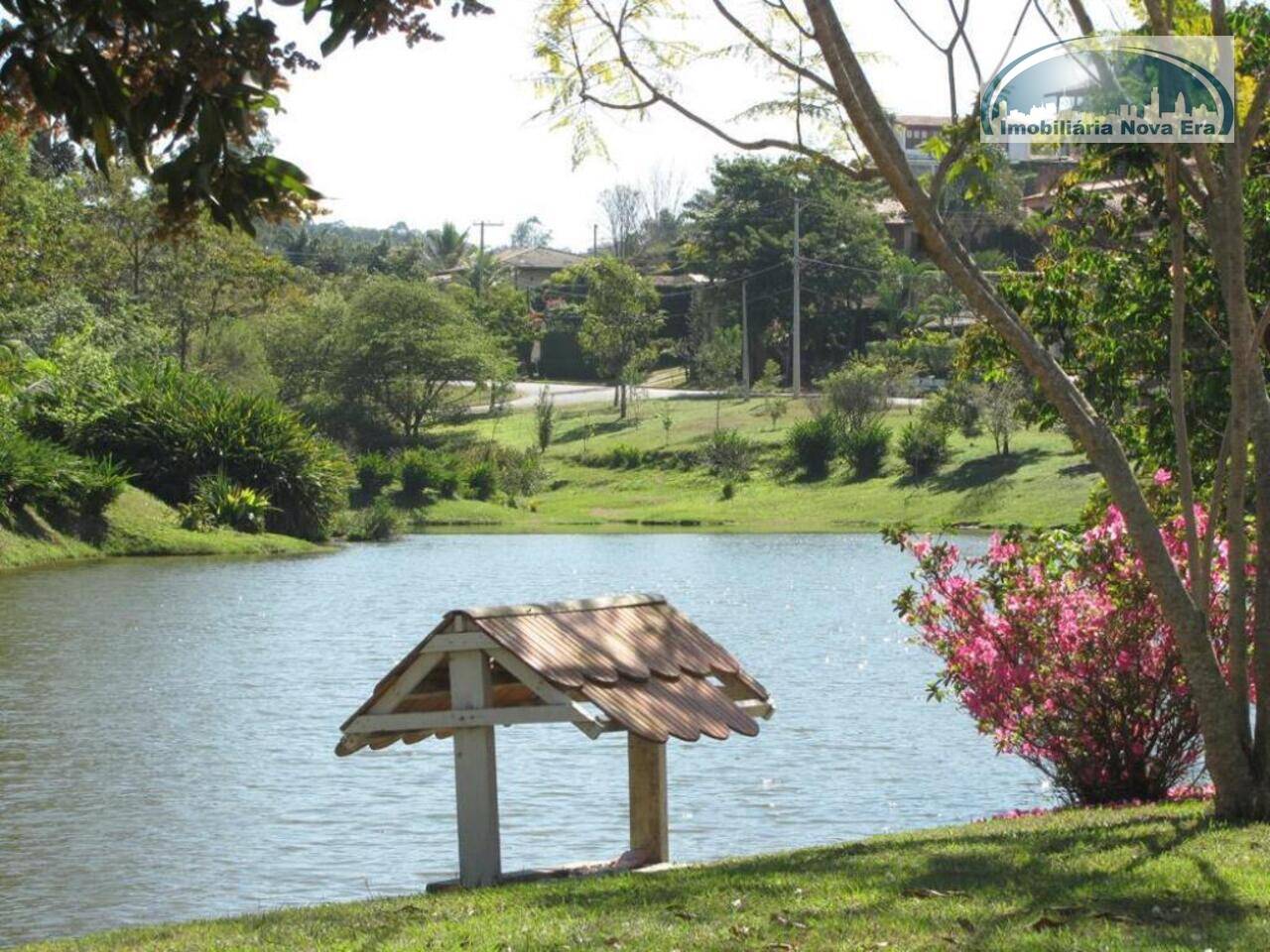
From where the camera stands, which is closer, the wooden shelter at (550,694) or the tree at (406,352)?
the wooden shelter at (550,694)

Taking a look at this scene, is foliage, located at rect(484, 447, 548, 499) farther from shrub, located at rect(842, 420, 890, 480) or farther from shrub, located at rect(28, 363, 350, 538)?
shrub, located at rect(28, 363, 350, 538)

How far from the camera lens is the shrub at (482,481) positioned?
2265 inches

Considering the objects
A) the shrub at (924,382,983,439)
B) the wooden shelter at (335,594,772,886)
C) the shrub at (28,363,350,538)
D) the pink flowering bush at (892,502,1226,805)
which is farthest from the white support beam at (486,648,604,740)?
the shrub at (924,382,983,439)

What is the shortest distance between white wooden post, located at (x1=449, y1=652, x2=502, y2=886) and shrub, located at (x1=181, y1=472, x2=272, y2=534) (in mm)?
33229

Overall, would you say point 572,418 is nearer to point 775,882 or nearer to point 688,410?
point 688,410

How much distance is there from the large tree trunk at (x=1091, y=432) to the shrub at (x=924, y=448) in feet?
149

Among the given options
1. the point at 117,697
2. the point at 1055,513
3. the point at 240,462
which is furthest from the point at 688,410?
the point at 117,697

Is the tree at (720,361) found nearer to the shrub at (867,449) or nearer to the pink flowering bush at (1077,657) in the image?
the shrub at (867,449)

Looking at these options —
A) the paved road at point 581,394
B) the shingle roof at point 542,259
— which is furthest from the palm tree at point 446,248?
the paved road at point 581,394

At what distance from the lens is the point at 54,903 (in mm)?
11031

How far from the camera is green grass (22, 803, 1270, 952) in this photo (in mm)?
7066

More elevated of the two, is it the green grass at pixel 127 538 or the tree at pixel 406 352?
the tree at pixel 406 352

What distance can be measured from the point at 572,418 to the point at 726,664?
205ft

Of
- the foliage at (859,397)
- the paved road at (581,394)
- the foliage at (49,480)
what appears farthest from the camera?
the paved road at (581,394)
